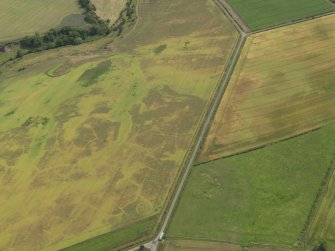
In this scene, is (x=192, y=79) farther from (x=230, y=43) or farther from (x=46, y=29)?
(x=46, y=29)

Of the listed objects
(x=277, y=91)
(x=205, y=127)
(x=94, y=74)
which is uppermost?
(x=94, y=74)

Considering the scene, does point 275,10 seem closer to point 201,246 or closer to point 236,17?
point 236,17

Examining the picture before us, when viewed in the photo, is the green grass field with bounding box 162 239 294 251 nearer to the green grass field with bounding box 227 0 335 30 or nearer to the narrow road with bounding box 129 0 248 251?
the narrow road with bounding box 129 0 248 251

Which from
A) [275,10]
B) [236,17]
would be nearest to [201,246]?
[236,17]

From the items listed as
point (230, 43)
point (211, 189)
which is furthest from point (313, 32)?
point (211, 189)

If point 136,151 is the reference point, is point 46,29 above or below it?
above
